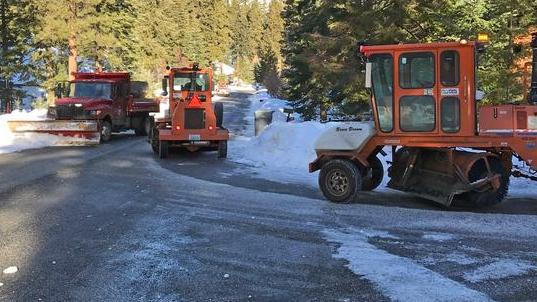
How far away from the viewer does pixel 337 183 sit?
986 cm

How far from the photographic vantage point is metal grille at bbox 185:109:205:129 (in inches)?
666

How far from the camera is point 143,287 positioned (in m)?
5.47

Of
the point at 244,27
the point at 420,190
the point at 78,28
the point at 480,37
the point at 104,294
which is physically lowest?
the point at 104,294

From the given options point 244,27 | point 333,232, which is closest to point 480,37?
point 333,232

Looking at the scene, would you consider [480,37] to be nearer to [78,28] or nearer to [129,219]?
[129,219]

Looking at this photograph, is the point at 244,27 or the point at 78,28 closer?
the point at 78,28

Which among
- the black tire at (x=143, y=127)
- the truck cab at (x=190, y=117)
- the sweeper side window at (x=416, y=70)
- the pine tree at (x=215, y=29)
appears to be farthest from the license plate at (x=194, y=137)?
the pine tree at (x=215, y=29)

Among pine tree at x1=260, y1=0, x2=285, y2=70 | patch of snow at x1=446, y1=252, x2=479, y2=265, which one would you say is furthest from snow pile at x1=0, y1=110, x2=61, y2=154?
pine tree at x1=260, y1=0, x2=285, y2=70

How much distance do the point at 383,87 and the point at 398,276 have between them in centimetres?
469

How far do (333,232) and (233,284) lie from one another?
2.39 m

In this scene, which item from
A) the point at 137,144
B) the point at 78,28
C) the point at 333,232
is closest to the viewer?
the point at 333,232

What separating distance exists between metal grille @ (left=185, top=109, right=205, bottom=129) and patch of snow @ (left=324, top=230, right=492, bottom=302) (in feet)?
34.2

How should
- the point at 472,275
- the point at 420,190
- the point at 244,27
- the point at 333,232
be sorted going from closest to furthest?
the point at 472,275, the point at 333,232, the point at 420,190, the point at 244,27

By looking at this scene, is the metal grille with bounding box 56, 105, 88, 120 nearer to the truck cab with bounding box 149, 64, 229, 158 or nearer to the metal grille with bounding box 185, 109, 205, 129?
the truck cab with bounding box 149, 64, 229, 158
